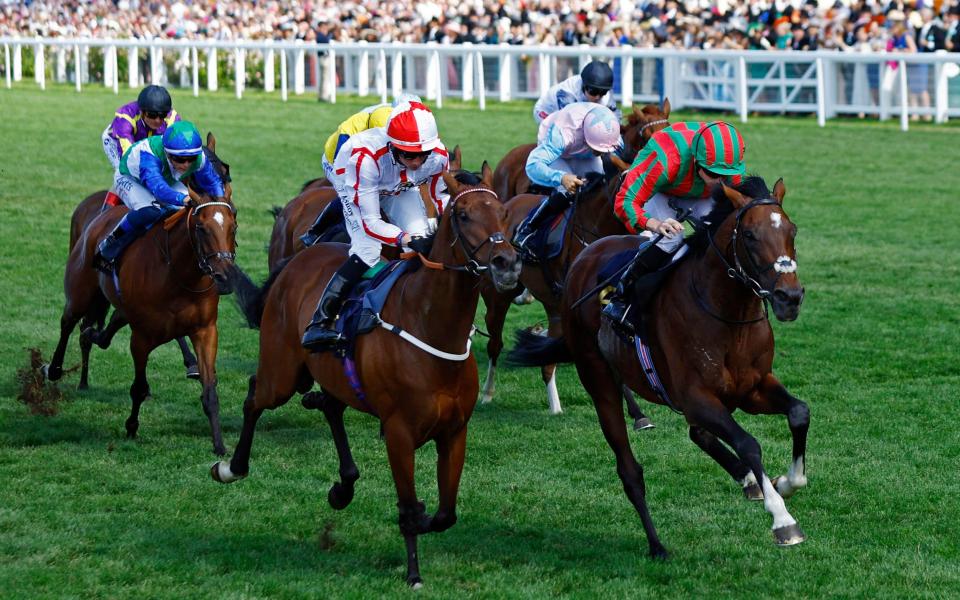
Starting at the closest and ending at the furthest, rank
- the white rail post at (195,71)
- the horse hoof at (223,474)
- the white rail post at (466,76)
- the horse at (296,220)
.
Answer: the horse hoof at (223,474) < the horse at (296,220) < the white rail post at (466,76) < the white rail post at (195,71)

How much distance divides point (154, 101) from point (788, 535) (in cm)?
518

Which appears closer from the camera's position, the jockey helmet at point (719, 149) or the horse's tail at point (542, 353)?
the jockey helmet at point (719, 149)

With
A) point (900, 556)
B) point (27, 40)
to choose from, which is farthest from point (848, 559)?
point (27, 40)

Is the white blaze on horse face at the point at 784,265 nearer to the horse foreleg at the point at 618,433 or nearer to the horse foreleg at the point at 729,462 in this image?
the horse foreleg at the point at 729,462

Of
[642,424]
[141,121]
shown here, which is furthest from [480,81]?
[642,424]

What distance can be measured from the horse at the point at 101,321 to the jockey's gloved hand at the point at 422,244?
114 inches

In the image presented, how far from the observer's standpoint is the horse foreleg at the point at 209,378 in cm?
773

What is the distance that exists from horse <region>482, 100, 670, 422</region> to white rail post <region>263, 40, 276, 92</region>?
69.6 ft

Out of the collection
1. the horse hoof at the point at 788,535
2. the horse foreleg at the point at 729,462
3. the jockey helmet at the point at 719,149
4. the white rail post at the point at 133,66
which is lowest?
the horse hoof at the point at 788,535

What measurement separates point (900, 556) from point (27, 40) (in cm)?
3072

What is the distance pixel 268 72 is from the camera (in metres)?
30.5

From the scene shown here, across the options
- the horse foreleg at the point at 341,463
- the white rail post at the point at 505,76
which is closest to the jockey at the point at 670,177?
the horse foreleg at the point at 341,463

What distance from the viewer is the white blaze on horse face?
541cm

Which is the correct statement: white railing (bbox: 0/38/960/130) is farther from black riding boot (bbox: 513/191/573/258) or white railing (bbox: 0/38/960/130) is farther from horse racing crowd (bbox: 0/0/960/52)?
black riding boot (bbox: 513/191/573/258)
